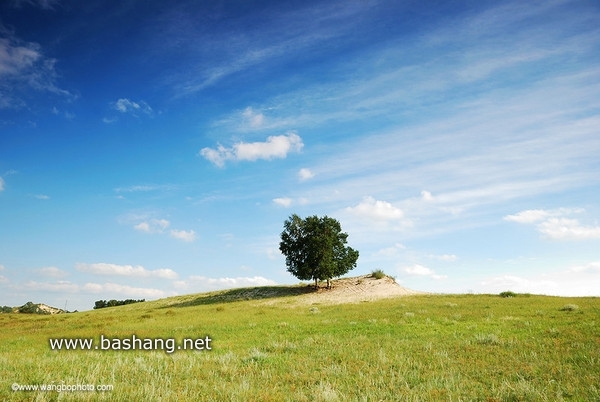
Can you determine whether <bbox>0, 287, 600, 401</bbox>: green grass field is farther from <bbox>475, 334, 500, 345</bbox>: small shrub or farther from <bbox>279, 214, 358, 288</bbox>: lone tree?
<bbox>279, 214, 358, 288</bbox>: lone tree

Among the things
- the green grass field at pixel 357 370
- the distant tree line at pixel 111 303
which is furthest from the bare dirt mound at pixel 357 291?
the distant tree line at pixel 111 303

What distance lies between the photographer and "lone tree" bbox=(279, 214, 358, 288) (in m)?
56.0

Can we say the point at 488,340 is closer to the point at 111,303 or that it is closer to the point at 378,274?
the point at 378,274

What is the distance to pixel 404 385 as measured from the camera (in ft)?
29.7

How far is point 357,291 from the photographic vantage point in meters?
52.6

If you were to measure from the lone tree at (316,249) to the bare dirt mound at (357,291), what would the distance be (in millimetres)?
2617

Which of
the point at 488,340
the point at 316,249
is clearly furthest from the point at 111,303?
the point at 488,340

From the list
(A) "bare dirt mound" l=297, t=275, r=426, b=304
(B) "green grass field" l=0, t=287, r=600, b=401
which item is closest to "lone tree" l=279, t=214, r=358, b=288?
(A) "bare dirt mound" l=297, t=275, r=426, b=304

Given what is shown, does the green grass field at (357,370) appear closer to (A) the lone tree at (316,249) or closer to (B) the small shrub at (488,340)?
(B) the small shrub at (488,340)

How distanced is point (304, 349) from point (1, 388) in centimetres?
910

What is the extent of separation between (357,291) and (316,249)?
27.6 ft

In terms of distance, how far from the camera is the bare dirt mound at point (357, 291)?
46.7 metres

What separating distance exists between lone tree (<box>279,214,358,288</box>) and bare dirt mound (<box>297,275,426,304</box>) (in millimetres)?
2617

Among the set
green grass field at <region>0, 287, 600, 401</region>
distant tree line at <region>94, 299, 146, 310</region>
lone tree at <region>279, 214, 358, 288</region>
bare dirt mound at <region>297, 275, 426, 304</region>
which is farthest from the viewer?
distant tree line at <region>94, 299, 146, 310</region>
